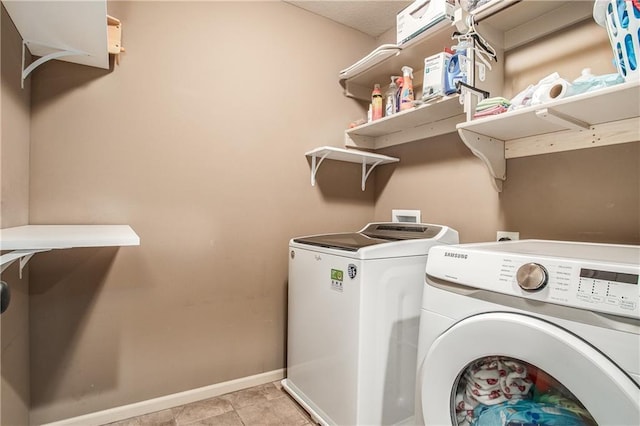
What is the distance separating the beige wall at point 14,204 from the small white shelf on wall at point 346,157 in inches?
53.7

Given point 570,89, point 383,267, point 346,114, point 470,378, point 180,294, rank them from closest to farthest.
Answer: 1. point 470,378
2. point 570,89
3. point 383,267
4. point 180,294
5. point 346,114

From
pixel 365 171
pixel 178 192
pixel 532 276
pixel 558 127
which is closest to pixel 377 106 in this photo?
pixel 365 171

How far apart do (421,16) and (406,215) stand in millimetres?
1125

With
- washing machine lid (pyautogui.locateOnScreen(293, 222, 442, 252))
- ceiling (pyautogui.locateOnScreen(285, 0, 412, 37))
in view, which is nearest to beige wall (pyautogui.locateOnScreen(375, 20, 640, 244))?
washing machine lid (pyautogui.locateOnScreen(293, 222, 442, 252))

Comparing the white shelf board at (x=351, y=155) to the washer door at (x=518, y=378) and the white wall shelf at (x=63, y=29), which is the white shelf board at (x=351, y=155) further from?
the washer door at (x=518, y=378)

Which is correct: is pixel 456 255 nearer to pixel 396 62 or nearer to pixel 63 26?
pixel 396 62

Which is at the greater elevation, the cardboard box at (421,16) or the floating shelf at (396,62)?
the cardboard box at (421,16)

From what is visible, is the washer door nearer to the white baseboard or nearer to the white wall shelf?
the white baseboard

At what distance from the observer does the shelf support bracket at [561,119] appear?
1136 mm

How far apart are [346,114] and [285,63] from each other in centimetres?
53

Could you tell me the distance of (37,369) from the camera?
1.47m

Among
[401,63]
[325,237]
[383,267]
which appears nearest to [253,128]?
[325,237]

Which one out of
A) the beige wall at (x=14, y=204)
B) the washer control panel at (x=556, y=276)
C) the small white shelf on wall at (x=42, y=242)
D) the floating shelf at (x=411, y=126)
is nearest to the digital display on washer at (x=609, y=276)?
the washer control panel at (x=556, y=276)

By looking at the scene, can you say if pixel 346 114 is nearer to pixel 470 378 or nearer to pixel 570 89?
pixel 570 89
